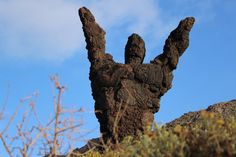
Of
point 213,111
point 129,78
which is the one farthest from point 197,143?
point 213,111

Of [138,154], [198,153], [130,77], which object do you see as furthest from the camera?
[130,77]

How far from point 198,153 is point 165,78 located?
9.96m

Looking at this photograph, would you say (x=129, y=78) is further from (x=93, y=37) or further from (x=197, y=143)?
(x=197, y=143)

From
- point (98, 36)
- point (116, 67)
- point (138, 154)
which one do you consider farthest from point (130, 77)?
point (138, 154)

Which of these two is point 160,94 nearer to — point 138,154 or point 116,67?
point 116,67

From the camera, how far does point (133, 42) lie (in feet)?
54.4

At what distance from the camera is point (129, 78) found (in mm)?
15656

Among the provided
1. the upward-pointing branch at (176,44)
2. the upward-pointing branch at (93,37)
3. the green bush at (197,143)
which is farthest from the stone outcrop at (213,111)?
the green bush at (197,143)

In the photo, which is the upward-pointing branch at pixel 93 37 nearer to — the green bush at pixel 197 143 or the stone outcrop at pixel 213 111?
the stone outcrop at pixel 213 111

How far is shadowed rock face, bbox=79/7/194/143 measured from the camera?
50.1 feet

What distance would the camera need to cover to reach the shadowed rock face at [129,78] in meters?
15.3

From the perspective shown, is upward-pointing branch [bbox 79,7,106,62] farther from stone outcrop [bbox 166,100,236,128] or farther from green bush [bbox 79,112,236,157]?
green bush [bbox 79,112,236,157]

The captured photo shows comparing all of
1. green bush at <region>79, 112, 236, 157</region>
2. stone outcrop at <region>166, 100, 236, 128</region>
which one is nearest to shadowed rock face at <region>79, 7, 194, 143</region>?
stone outcrop at <region>166, 100, 236, 128</region>

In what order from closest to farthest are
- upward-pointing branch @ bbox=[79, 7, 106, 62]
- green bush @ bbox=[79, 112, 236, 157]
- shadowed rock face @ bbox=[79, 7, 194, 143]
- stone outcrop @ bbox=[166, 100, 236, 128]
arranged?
green bush @ bbox=[79, 112, 236, 157] < shadowed rock face @ bbox=[79, 7, 194, 143] < upward-pointing branch @ bbox=[79, 7, 106, 62] < stone outcrop @ bbox=[166, 100, 236, 128]
